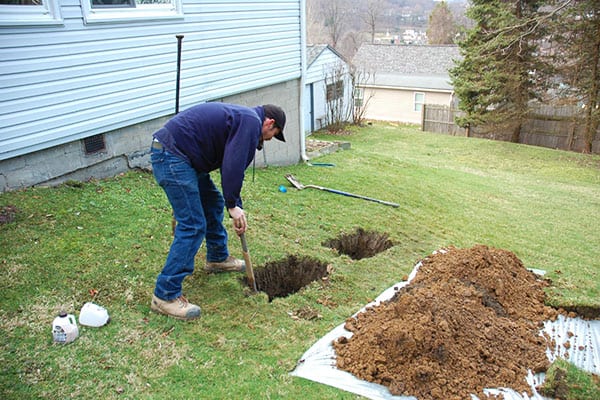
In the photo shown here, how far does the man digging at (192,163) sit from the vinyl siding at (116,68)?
2.45 metres

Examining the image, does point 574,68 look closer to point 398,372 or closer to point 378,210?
point 378,210

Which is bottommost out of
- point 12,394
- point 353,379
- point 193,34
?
point 353,379

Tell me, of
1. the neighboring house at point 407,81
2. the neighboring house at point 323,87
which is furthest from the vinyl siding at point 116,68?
the neighboring house at point 407,81

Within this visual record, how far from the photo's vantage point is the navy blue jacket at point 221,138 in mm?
3463

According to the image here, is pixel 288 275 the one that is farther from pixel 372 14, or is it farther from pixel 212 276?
pixel 372 14

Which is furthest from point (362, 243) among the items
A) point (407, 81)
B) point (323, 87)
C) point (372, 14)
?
point (372, 14)

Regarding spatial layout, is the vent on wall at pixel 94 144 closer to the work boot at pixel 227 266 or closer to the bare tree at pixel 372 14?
the work boot at pixel 227 266

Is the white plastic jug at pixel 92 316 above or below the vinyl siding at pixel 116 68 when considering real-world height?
below

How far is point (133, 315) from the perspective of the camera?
359 centimetres

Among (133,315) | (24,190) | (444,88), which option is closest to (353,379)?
(133,315)

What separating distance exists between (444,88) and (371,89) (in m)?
4.51

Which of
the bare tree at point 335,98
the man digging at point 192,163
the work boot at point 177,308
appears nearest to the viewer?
the man digging at point 192,163

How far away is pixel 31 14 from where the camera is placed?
4930 mm

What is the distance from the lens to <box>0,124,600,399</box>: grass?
302 centimetres
